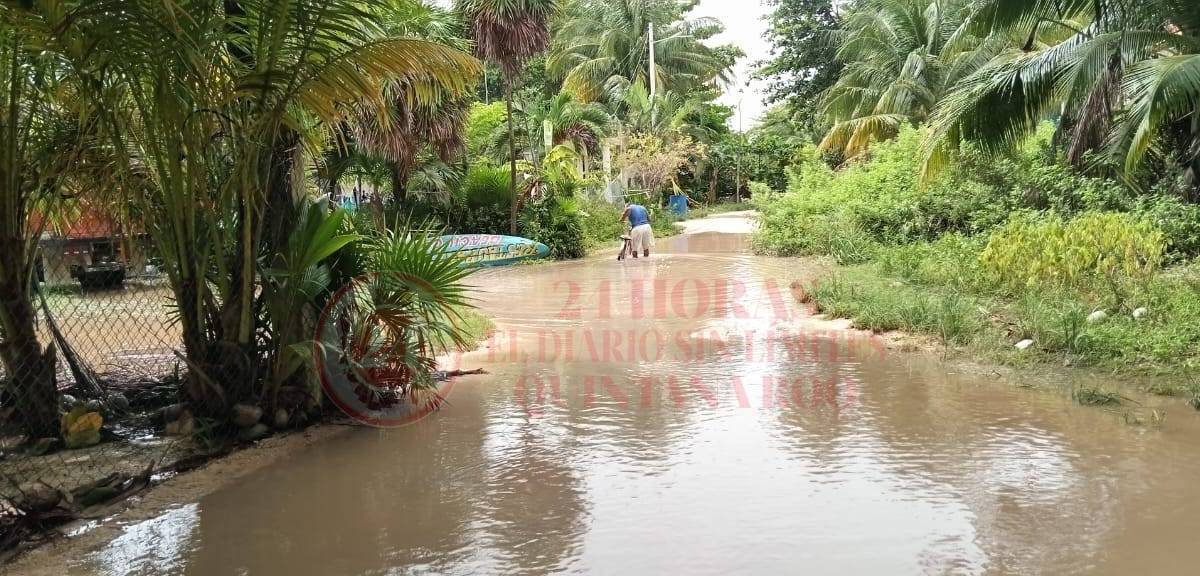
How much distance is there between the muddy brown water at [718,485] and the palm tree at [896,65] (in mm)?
16176

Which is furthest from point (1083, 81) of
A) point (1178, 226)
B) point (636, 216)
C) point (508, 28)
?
point (508, 28)

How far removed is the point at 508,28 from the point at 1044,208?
10.7 m

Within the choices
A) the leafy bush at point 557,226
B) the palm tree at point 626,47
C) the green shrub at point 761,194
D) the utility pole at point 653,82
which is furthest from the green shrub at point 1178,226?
the palm tree at point 626,47

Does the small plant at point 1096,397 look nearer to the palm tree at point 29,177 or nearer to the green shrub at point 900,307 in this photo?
the green shrub at point 900,307

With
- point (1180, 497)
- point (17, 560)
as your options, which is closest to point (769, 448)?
point (1180, 497)

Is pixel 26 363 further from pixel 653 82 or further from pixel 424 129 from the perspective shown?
pixel 653 82

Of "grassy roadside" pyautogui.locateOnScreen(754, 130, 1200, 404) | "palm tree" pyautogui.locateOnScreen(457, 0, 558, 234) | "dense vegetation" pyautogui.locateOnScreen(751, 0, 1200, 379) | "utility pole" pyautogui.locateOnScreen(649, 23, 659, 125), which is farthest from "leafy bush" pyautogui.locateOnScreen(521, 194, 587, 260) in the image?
"utility pole" pyautogui.locateOnScreen(649, 23, 659, 125)

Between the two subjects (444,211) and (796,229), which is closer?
(796,229)

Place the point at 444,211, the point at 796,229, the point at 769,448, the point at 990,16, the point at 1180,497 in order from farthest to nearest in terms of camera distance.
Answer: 1. the point at 444,211
2. the point at 796,229
3. the point at 990,16
4. the point at 769,448
5. the point at 1180,497

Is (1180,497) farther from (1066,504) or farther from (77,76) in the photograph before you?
(77,76)

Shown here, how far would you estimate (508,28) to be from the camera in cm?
1767

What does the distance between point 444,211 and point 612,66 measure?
17.0 meters

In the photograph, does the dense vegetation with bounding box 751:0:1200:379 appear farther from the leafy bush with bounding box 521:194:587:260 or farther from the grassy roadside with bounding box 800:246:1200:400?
the leafy bush with bounding box 521:194:587:260

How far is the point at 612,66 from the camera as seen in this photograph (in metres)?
36.5
